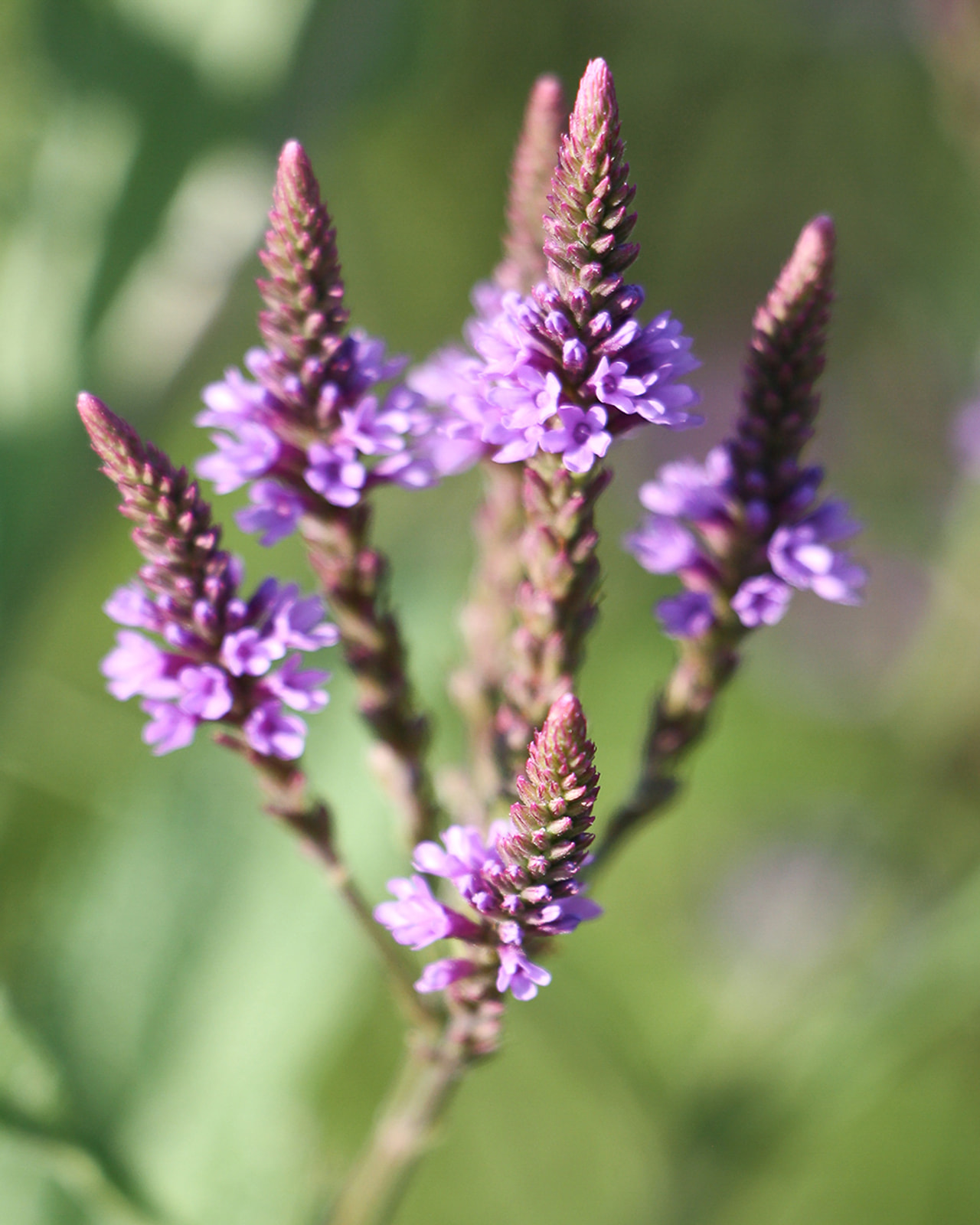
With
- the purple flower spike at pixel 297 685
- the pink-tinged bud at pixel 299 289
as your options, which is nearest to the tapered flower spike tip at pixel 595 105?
the pink-tinged bud at pixel 299 289

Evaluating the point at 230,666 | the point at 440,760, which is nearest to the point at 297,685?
the point at 230,666

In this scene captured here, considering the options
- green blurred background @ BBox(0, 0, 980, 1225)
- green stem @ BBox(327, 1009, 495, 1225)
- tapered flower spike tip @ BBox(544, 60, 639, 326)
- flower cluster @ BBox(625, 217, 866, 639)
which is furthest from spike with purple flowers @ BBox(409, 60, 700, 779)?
green blurred background @ BBox(0, 0, 980, 1225)

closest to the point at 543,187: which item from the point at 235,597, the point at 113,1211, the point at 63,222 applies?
the point at 235,597

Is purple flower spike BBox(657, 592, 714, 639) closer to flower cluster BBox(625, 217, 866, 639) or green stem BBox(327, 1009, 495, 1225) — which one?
flower cluster BBox(625, 217, 866, 639)

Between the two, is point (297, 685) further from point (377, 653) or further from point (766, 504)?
point (766, 504)

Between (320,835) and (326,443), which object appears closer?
(326,443)

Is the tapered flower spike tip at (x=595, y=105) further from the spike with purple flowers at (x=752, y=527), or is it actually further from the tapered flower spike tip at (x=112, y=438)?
the tapered flower spike tip at (x=112, y=438)

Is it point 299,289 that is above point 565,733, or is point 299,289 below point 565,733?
above
